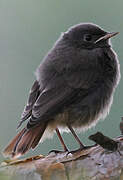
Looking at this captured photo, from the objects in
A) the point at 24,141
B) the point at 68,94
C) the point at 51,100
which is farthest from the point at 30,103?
the point at 24,141

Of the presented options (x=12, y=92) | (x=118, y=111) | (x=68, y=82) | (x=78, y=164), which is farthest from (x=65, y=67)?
(x=12, y=92)

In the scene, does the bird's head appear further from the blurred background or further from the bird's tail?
the blurred background

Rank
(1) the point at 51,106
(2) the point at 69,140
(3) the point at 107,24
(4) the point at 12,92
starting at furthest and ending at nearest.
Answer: (3) the point at 107,24 < (4) the point at 12,92 < (2) the point at 69,140 < (1) the point at 51,106

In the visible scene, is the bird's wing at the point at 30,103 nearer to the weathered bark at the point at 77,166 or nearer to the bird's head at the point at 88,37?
the bird's head at the point at 88,37

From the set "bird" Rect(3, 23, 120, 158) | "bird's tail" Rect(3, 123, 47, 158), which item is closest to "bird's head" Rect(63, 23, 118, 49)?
"bird" Rect(3, 23, 120, 158)

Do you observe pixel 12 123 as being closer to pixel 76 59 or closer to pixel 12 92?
pixel 12 92

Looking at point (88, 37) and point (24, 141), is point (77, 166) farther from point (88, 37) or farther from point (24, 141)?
point (88, 37)

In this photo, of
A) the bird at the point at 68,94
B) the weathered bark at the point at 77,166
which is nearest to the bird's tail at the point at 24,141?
the bird at the point at 68,94
